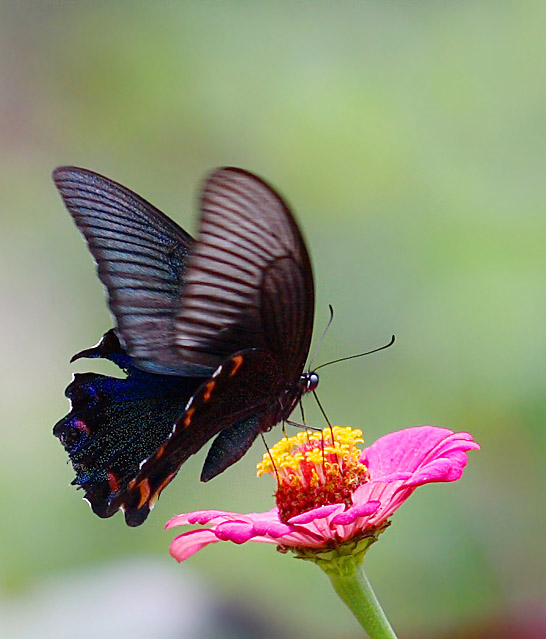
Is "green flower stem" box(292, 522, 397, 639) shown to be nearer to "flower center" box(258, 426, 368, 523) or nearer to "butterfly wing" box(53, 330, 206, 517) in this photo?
"flower center" box(258, 426, 368, 523)

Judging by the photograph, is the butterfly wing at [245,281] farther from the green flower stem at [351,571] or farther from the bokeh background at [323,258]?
the bokeh background at [323,258]

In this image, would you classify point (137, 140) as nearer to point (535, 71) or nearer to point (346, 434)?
point (535, 71)

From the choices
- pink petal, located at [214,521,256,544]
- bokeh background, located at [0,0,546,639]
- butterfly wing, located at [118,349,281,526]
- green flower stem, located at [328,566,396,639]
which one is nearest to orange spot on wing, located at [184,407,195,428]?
butterfly wing, located at [118,349,281,526]

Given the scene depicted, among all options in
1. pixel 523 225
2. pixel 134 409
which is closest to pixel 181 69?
pixel 523 225

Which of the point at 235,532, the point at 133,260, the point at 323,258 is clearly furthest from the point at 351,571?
the point at 323,258

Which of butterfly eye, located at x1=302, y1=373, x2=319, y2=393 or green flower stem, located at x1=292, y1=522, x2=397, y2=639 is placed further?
butterfly eye, located at x1=302, y1=373, x2=319, y2=393
